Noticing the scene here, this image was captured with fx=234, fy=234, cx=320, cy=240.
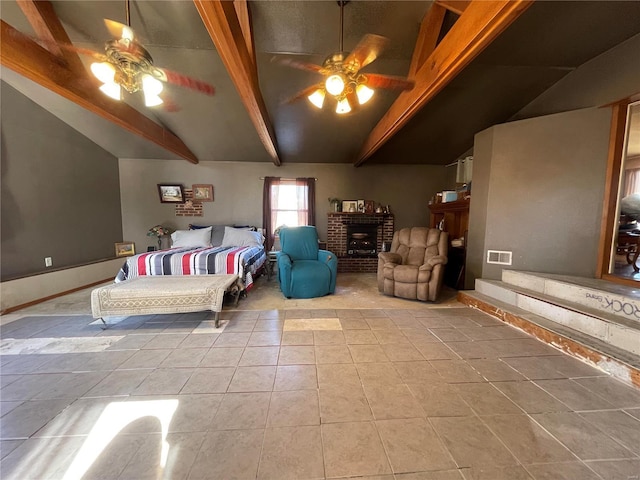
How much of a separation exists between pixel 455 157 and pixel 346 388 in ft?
17.2

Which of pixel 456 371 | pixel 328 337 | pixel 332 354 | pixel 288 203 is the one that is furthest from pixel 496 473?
pixel 288 203

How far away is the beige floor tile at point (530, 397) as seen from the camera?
146 cm

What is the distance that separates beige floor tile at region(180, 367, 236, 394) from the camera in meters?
1.62

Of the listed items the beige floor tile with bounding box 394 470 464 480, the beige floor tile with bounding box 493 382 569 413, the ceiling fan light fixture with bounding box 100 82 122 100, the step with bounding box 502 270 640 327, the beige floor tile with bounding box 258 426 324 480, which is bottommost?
the beige floor tile with bounding box 258 426 324 480

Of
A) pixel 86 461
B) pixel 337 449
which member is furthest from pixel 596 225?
pixel 86 461

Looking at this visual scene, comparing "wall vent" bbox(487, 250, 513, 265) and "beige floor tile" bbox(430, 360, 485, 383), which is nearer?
"beige floor tile" bbox(430, 360, 485, 383)

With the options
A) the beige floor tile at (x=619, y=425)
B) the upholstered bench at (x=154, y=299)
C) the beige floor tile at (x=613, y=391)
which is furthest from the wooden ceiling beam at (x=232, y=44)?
the beige floor tile at (x=613, y=391)

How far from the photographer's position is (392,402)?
1497mm

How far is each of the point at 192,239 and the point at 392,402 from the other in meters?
4.26

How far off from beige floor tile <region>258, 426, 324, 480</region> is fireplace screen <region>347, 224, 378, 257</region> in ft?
13.7

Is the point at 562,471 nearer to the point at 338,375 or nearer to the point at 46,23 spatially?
the point at 338,375

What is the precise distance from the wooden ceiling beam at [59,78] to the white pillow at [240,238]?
1.96m

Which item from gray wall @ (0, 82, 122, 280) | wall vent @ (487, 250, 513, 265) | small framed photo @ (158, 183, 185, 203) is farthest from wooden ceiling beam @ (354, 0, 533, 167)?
gray wall @ (0, 82, 122, 280)

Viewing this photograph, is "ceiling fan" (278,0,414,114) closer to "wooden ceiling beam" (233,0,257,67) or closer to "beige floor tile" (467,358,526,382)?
"wooden ceiling beam" (233,0,257,67)
